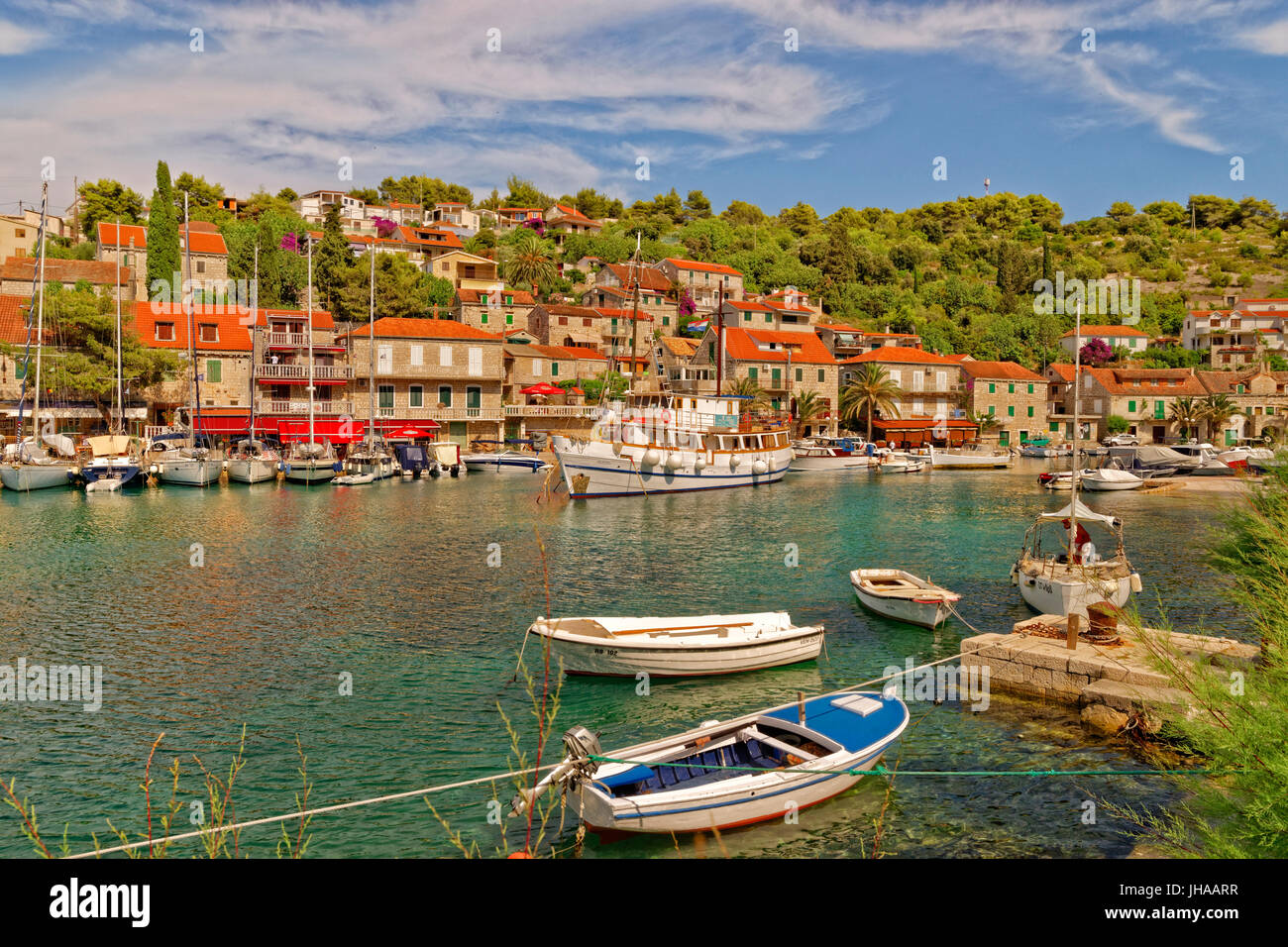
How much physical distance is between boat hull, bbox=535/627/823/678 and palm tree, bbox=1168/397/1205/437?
80866 millimetres

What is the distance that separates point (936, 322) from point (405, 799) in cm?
10506

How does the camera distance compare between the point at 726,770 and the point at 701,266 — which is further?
the point at 701,266

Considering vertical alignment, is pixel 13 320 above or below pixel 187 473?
above

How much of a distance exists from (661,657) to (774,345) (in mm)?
66622

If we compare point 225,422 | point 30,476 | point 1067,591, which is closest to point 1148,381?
point 1067,591

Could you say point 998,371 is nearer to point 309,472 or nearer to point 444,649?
point 309,472

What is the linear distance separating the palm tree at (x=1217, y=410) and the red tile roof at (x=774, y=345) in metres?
35.6

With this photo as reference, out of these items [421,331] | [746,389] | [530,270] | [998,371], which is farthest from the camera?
[530,270]

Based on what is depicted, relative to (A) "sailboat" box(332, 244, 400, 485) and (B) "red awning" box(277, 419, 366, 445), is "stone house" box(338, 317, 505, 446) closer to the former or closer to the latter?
(A) "sailboat" box(332, 244, 400, 485)

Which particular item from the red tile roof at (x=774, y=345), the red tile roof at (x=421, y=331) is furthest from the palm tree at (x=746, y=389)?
the red tile roof at (x=421, y=331)

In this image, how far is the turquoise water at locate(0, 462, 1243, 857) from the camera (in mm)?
10805

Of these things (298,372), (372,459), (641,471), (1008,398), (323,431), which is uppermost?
(298,372)

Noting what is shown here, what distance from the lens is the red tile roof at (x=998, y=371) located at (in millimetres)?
84188

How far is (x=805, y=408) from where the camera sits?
250 ft
